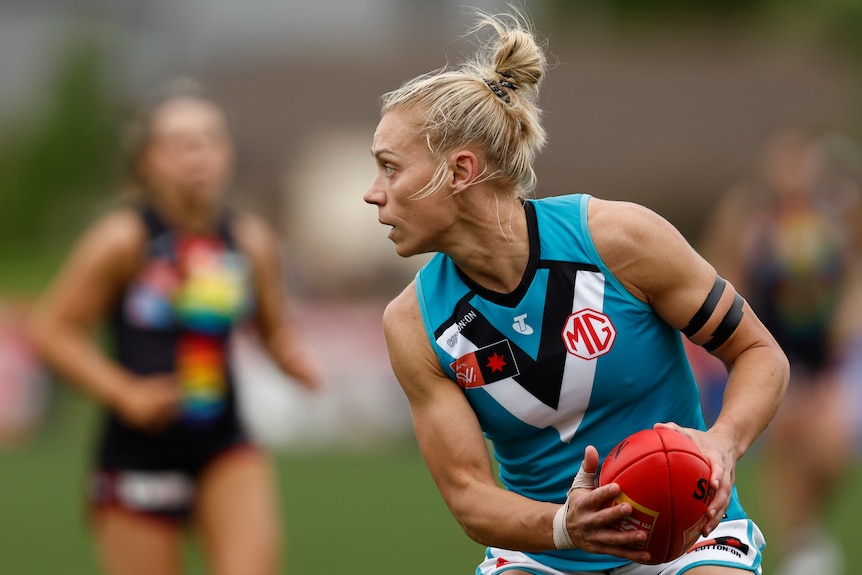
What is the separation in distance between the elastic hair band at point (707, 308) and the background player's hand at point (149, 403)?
2.63 metres

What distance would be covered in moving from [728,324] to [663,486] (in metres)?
0.64

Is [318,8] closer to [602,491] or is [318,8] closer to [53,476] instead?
[53,476]

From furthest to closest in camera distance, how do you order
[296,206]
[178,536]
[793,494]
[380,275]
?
1. [296,206]
2. [380,275]
3. [793,494]
4. [178,536]

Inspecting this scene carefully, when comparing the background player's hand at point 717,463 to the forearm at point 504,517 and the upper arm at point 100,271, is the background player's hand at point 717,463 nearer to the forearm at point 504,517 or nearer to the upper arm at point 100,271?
the forearm at point 504,517

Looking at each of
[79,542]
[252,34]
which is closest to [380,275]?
[79,542]

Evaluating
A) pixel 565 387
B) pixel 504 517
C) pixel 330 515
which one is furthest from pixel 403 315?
pixel 330 515

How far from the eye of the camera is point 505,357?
3.94 meters

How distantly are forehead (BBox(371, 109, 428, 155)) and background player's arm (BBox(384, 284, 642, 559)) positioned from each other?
43 centimetres

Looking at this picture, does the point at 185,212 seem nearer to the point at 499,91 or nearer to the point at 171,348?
the point at 171,348

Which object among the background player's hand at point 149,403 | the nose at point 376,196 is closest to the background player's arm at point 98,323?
the background player's hand at point 149,403

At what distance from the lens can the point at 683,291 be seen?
3.90 m

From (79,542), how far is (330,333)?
6.10 meters

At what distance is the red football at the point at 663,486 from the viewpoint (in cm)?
353

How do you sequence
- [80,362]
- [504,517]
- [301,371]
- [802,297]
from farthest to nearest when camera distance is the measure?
1. [802,297]
2. [301,371]
3. [80,362]
4. [504,517]
